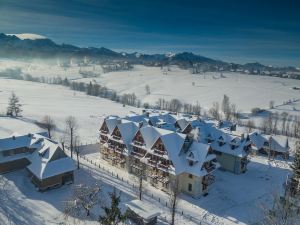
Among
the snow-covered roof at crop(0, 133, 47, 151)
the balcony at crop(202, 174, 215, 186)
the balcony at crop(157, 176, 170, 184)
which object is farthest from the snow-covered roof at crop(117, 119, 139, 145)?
the balcony at crop(202, 174, 215, 186)

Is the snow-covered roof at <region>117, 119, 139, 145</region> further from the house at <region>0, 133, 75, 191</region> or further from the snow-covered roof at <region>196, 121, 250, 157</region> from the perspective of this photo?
the snow-covered roof at <region>196, 121, 250, 157</region>

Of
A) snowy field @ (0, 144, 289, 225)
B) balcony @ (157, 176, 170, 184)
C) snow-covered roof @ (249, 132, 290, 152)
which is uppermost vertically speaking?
snow-covered roof @ (249, 132, 290, 152)

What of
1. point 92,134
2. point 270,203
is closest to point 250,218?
point 270,203

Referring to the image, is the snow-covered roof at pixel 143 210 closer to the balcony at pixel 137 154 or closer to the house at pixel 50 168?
the balcony at pixel 137 154

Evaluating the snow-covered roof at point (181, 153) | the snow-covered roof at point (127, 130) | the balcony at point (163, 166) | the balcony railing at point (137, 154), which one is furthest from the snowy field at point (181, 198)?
the snow-covered roof at point (127, 130)

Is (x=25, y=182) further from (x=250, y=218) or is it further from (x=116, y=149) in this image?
(x=250, y=218)

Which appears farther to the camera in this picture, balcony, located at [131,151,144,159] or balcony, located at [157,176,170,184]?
balcony, located at [131,151,144,159]

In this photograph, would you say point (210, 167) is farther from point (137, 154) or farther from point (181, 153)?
point (137, 154)
